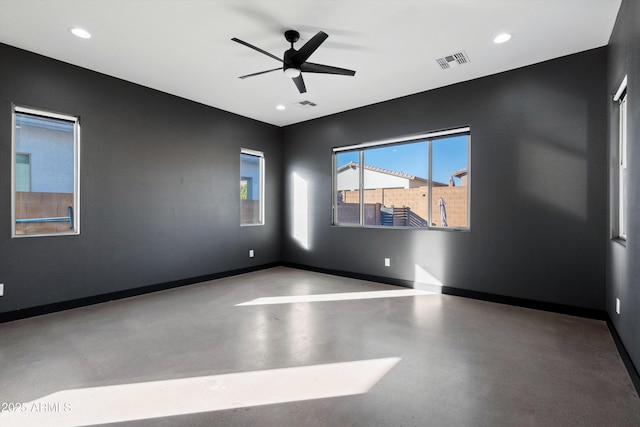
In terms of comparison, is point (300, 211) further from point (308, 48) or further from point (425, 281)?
point (308, 48)

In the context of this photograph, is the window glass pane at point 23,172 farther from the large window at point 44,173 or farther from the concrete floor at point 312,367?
the concrete floor at point 312,367

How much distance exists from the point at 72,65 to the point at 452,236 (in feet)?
17.6

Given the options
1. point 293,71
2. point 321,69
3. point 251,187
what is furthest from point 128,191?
point 321,69

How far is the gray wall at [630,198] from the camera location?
2154 mm

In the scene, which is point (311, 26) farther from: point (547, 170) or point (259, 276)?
point (259, 276)

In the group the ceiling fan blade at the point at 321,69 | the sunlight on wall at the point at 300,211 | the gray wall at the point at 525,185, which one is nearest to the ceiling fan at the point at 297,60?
the ceiling fan blade at the point at 321,69

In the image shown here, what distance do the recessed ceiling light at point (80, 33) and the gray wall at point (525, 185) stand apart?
3.90 metres

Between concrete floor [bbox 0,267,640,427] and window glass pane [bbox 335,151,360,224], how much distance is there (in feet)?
7.21

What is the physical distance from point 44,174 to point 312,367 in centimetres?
384

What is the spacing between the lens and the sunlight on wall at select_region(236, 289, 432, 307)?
412cm

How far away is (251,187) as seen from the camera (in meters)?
6.22

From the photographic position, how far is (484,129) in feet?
13.7

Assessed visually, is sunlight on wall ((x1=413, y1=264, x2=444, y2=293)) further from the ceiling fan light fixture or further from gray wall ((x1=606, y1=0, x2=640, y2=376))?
the ceiling fan light fixture

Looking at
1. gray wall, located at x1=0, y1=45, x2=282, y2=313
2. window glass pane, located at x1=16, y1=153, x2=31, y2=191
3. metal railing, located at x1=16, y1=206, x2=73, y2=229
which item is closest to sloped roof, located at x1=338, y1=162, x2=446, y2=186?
gray wall, located at x1=0, y1=45, x2=282, y2=313
